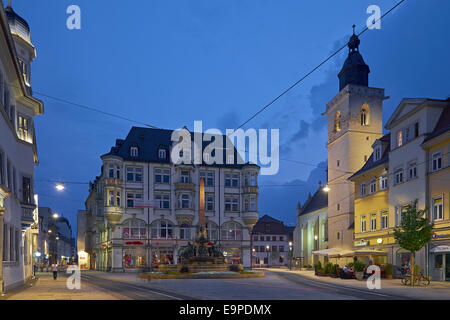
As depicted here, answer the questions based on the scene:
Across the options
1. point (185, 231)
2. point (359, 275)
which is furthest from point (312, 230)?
point (359, 275)

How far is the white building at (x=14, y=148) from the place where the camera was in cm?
2211

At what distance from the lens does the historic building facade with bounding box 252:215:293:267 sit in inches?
4296

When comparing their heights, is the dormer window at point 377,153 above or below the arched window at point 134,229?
above

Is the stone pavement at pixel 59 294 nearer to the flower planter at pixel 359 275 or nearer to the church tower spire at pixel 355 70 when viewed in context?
the flower planter at pixel 359 275

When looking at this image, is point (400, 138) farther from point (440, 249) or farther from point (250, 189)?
point (250, 189)

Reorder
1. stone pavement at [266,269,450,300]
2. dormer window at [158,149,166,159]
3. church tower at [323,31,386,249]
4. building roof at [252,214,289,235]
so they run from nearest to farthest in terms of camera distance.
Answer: stone pavement at [266,269,450,300], church tower at [323,31,386,249], dormer window at [158,149,166,159], building roof at [252,214,289,235]

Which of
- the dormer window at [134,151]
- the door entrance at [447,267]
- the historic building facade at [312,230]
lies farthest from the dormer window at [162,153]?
the door entrance at [447,267]

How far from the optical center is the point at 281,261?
11056 cm

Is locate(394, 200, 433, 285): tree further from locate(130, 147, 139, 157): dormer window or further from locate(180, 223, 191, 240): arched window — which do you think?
locate(130, 147, 139, 157): dormer window

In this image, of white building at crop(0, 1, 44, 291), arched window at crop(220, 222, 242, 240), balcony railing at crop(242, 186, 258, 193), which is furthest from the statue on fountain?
balcony railing at crop(242, 186, 258, 193)

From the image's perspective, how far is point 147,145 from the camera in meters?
68.4

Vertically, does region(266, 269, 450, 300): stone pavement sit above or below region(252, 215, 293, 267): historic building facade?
above
